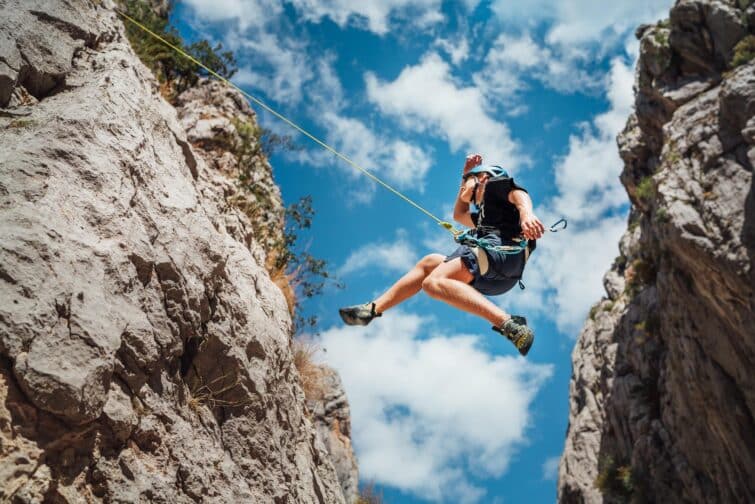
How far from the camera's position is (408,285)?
5910mm

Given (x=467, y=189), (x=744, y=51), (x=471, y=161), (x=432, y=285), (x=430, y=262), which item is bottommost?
(x=432, y=285)

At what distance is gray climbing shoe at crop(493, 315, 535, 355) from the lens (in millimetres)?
4918

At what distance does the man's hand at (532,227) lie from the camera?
5.01 meters

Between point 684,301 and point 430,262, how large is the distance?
13124mm

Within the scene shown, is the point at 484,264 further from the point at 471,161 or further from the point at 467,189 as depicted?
the point at 471,161

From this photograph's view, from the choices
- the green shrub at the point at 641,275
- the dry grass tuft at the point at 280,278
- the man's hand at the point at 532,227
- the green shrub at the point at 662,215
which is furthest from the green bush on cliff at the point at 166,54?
the green shrub at the point at 641,275

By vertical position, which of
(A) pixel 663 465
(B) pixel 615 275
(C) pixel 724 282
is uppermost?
(B) pixel 615 275

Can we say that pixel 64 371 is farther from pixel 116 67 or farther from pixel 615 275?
pixel 615 275

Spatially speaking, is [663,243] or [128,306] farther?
[663,243]

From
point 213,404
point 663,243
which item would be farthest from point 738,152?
point 213,404

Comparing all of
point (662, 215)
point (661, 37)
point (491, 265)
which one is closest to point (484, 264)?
point (491, 265)

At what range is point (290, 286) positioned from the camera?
869cm

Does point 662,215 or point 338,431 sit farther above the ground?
point 662,215

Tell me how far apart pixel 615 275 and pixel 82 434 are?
25.9 m
